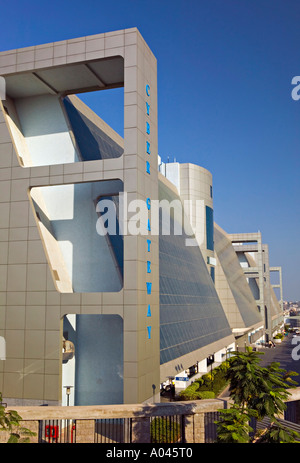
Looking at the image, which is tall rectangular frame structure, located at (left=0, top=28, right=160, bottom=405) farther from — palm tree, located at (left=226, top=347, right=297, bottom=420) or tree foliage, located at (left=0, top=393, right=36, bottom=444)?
palm tree, located at (left=226, top=347, right=297, bottom=420)

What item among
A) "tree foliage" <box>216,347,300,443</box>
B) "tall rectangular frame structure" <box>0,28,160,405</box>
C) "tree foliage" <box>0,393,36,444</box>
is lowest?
"tree foliage" <box>0,393,36,444</box>

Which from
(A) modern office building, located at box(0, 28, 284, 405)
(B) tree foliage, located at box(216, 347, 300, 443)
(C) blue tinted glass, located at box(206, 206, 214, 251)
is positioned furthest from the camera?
(C) blue tinted glass, located at box(206, 206, 214, 251)

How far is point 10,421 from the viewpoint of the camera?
1789cm

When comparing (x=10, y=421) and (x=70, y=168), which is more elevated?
(x=70, y=168)

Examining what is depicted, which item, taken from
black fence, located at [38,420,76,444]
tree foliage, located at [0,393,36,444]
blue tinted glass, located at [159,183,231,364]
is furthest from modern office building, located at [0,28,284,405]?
tree foliage, located at [0,393,36,444]

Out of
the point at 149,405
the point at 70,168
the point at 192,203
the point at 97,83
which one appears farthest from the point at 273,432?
the point at 192,203

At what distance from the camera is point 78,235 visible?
3388cm

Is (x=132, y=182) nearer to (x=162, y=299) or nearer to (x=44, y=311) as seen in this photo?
(x=44, y=311)

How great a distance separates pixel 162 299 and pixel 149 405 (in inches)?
803

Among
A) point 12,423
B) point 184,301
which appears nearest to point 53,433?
point 12,423

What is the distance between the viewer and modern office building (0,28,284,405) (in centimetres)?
2877

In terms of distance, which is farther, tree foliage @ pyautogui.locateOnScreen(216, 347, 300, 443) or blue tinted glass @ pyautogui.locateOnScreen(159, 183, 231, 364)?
blue tinted glass @ pyautogui.locateOnScreen(159, 183, 231, 364)

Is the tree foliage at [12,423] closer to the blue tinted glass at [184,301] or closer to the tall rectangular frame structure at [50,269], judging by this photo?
the tall rectangular frame structure at [50,269]
